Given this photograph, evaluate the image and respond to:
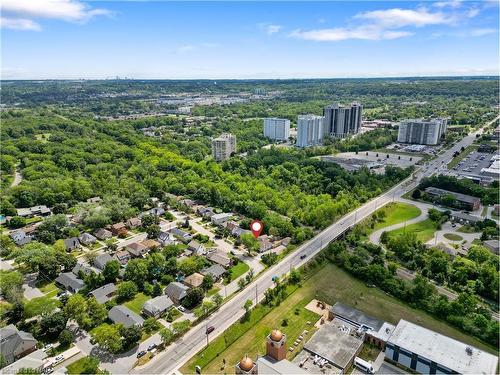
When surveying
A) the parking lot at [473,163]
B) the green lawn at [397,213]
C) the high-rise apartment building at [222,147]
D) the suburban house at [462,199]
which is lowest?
the green lawn at [397,213]

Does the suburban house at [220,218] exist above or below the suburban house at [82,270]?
above

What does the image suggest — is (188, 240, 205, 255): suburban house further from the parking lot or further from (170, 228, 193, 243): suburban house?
the parking lot

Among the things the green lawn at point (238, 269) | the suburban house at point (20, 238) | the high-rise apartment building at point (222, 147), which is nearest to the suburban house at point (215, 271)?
the green lawn at point (238, 269)

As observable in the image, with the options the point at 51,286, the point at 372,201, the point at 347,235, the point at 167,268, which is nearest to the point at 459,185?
the point at 372,201

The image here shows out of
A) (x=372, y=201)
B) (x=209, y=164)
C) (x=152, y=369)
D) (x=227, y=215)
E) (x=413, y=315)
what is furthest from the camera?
(x=209, y=164)

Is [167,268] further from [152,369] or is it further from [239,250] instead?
[152,369]

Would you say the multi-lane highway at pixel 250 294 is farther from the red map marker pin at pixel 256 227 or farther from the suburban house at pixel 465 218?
the suburban house at pixel 465 218

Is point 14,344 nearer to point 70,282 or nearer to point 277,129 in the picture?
point 70,282
